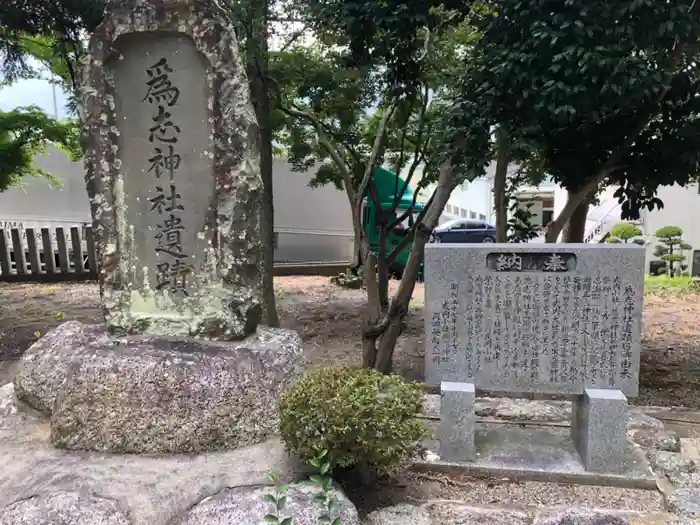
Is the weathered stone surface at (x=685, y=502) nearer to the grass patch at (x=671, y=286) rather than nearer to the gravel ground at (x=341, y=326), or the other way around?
the gravel ground at (x=341, y=326)

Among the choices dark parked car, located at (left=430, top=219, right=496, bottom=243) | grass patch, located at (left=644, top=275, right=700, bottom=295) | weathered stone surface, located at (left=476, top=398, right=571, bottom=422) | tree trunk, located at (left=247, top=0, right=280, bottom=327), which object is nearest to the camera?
weathered stone surface, located at (left=476, top=398, right=571, bottom=422)

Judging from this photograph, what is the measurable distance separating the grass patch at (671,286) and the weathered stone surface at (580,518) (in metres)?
9.03

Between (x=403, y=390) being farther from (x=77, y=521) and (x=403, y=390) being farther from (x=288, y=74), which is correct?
(x=288, y=74)

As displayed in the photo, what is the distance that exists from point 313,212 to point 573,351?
40.4ft

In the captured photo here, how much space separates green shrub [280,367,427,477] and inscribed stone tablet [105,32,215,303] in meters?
1.16

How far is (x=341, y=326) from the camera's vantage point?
8422mm

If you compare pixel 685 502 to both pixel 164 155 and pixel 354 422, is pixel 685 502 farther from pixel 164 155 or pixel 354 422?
pixel 164 155

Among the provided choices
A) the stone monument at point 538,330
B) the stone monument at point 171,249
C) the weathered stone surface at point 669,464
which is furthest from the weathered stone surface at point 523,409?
the stone monument at point 171,249

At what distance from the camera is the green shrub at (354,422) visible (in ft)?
8.32

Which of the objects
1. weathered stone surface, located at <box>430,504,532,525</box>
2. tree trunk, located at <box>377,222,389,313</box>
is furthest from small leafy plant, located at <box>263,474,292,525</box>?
tree trunk, located at <box>377,222,389,313</box>

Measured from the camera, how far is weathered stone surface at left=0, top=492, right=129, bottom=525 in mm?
2369

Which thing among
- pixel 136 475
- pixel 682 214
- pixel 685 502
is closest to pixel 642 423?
pixel 685 502

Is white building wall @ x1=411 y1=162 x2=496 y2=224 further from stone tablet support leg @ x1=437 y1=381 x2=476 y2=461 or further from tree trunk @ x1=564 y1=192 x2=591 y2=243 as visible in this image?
stone tablet support leg @ x1=437 y1=381 x2=476 y2=461

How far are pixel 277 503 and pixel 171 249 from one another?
171 cm
